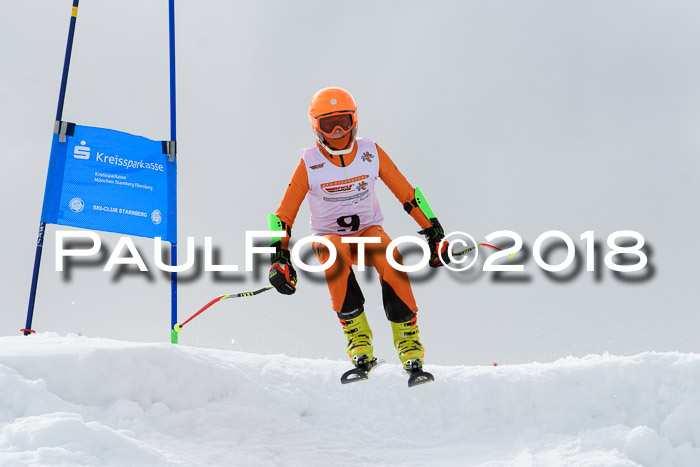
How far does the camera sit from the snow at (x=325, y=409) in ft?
14.5

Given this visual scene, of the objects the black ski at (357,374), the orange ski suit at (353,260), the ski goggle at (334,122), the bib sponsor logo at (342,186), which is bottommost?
the black ski at (357,374)

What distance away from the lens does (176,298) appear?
7.16 m

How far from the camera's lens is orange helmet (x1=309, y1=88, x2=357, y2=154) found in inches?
200

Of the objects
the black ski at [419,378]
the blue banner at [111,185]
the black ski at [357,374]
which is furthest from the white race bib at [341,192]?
the blue banner at [111,185]

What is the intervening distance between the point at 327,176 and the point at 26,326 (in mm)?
3867

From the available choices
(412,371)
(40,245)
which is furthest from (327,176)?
(40,245)

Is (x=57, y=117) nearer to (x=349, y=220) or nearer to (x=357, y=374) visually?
(x=349, y=220)

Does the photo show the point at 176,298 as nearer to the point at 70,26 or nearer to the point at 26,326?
the point at 26,326

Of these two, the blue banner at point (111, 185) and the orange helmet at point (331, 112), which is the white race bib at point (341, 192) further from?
the blue banner at point (111, 185)

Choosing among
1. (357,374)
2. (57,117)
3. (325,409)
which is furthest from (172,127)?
(357,374)

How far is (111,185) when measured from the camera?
744 centimetres

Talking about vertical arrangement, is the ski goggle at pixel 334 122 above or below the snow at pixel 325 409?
above

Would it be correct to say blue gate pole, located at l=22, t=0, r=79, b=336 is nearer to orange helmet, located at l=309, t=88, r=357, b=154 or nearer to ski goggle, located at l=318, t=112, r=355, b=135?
orange helmet, located at l=309, t=88, r=357, b=154

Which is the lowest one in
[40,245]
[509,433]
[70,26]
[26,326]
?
[509,433]
